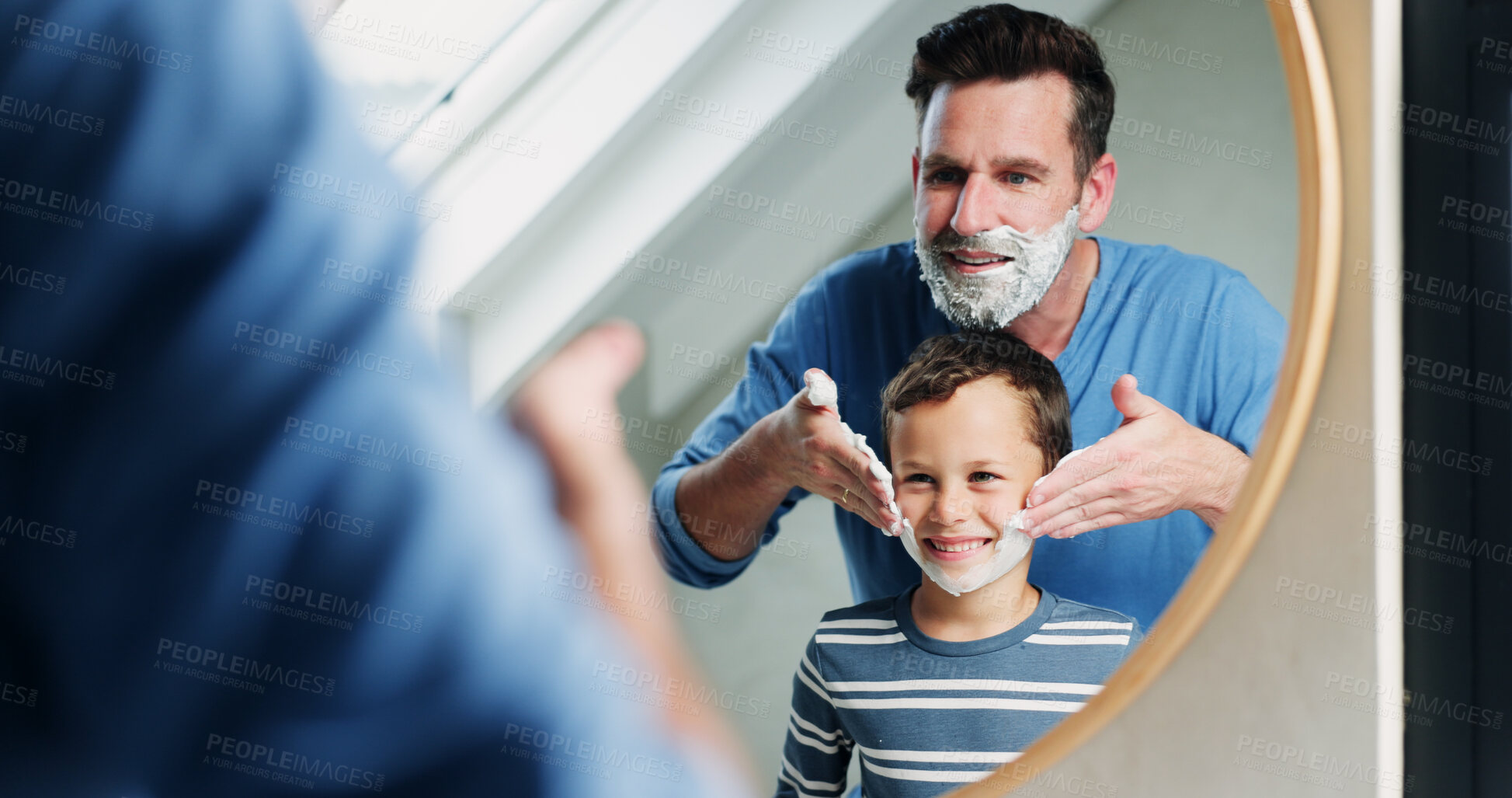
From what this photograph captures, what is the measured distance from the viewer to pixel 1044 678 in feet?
2.51

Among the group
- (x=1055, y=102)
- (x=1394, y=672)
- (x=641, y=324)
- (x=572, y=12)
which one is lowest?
(x=1394, y=672)

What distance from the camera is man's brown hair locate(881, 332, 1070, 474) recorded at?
0.73m

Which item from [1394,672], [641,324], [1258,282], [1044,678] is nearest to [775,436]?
[641,324]

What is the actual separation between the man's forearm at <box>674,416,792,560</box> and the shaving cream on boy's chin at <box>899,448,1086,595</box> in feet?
0.39

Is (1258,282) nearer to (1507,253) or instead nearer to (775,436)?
(1507,253)

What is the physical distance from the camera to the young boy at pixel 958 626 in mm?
733

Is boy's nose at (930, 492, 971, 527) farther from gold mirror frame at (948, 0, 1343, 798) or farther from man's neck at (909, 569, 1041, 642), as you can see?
gold mirror frame at (948, 0, 1343, 798)

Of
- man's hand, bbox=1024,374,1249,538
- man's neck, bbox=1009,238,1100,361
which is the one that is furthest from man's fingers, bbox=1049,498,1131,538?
man's neck, bbox=1009,238,1100,361

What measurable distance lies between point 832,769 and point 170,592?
611mm

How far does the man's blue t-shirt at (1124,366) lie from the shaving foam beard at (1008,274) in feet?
0.08

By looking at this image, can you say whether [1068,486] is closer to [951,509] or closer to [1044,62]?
[951,509]

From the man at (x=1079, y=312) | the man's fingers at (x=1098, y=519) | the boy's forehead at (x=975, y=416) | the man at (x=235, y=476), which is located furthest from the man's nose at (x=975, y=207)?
the man at (x=235, y=476)

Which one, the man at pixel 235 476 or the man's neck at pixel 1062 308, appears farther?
the man at pixel 235 476

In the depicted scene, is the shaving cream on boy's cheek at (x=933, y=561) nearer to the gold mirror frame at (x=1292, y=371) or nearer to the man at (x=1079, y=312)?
the man at (x=1079, y=312)
